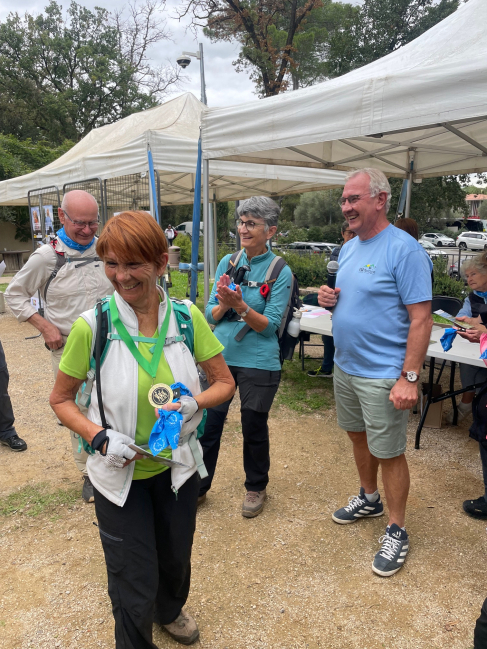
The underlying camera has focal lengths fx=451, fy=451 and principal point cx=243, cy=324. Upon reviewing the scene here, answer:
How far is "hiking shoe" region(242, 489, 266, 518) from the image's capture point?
2.80 meters

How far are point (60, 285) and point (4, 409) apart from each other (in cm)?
160

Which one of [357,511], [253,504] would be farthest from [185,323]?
[357,511]

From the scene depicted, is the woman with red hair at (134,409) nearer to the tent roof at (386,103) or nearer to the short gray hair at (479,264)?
the tent roof at (386,103)

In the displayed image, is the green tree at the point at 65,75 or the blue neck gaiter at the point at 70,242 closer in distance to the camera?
the blue neck gaiter at the point at 70,242

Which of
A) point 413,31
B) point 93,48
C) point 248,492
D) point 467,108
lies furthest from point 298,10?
point 248,492

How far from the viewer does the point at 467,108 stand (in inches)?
102

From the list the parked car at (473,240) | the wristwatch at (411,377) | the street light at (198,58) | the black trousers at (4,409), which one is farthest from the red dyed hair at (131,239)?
the parked car at (473,240)

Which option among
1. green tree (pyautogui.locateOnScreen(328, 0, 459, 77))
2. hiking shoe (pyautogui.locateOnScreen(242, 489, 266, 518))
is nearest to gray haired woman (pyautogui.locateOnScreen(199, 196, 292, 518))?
hiking shoe (pyautogui.locateOnScreen(242, 489, 266, 518))

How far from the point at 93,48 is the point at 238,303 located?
35240 mm

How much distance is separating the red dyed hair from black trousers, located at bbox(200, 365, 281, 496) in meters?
1.29

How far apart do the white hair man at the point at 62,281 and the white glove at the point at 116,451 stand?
1.60m

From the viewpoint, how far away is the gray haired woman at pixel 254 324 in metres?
2.52

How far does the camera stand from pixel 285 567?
239 centimetres

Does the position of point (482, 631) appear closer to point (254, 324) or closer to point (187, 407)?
point (187, 407)
